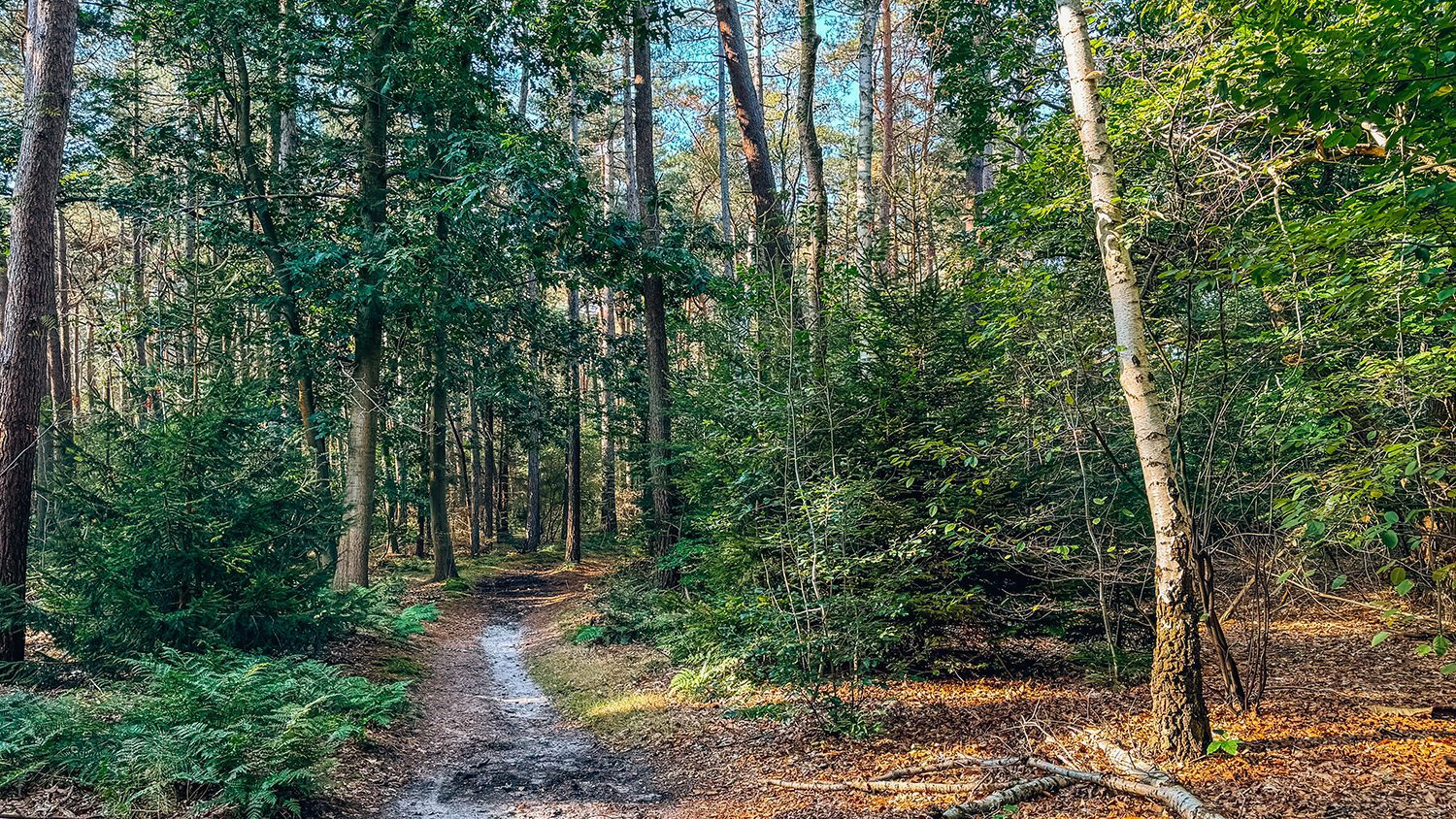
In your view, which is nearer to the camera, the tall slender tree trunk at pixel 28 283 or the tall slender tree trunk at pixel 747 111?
the tall slender tree trunk at pixel 28 283

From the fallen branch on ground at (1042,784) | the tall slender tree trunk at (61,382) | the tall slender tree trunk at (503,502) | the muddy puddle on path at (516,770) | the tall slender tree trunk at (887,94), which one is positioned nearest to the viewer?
the fallen branch on ground at (1042,784)

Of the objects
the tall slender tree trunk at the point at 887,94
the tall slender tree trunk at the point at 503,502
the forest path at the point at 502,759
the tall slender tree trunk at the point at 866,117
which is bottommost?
the forest path at the point at 502,759

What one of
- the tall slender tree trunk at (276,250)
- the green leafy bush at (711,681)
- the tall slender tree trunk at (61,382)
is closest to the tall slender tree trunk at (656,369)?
the green leafy bush at (711,681)

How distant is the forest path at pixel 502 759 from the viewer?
6117 mm

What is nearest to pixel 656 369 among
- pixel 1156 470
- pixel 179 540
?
pixel 179 540

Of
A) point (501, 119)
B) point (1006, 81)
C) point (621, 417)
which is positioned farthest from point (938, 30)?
point (621, 417)

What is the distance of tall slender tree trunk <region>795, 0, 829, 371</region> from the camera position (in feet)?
24.3

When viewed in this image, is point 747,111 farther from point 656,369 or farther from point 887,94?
point 887,94

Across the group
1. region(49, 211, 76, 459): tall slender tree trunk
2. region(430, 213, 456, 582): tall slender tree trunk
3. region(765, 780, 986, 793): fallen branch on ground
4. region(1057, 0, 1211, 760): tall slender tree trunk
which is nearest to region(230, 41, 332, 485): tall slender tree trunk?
region(430, 213, 456, 582): tall slender tree trunk

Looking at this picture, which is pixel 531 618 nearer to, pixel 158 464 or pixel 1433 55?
pixel 158 464

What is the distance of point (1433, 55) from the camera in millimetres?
3365

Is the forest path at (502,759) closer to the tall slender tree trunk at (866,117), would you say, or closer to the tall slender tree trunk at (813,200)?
the tall slender tree trunk at (813,200)

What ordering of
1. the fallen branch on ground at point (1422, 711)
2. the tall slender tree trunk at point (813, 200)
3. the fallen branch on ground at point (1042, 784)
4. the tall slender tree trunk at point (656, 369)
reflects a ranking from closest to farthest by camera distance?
1. the fallen branch on ground at point (1042, 784)
2. the fallen branch on ground at point (1422, 711)
3. the tall slender tree trunk at point (813, 200)
4. the tall slender tree trunk at point (656, 369)

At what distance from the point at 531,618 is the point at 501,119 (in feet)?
31.6
